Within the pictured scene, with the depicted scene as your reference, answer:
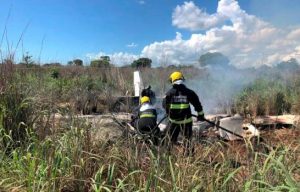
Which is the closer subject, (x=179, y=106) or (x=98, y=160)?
(x=98, y=160)

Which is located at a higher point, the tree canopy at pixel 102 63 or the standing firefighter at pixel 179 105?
the tree canopy at pixel 102 63

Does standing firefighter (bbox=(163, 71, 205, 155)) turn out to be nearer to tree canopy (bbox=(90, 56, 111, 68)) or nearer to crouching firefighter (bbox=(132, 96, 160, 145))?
crouching firefighter (bbox=(132, 96, 160, 145))

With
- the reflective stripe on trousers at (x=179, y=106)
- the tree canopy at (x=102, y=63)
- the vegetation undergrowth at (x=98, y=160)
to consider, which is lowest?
the vegetation undergrowth at (x=98, y=160)

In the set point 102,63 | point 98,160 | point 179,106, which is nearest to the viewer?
point 98,160

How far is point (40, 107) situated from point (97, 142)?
140cm

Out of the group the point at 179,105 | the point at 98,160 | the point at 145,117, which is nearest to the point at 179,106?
the point at 179,105

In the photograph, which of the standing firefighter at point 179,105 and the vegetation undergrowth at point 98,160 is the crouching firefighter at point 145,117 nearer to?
the standing firefighter at point 179,105

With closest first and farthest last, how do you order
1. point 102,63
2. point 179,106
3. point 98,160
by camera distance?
point 98,160, point 179,106, point 102,63

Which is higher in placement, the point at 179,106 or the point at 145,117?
the point at 179,106

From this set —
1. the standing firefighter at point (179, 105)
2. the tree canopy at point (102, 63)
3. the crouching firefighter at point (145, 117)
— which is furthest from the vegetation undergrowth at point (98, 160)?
the tree canopy at point (102, 63)

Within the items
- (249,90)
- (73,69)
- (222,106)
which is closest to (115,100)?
(222,106)

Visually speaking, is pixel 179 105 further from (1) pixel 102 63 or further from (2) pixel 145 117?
(1) pixel 102 63

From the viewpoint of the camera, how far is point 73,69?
2094cm

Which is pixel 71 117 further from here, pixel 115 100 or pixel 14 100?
pixel 115 100
